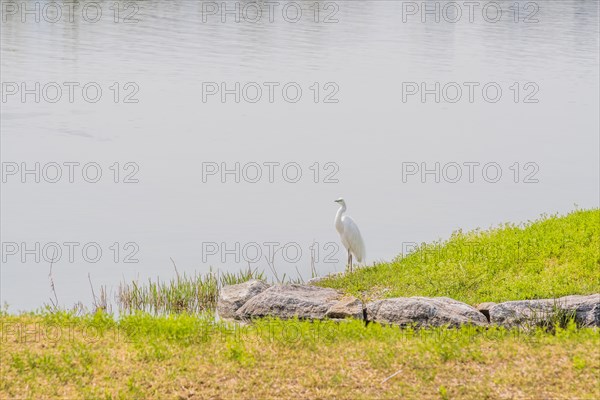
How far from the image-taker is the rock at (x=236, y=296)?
17.0 m

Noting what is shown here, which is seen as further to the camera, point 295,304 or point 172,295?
point 172,295

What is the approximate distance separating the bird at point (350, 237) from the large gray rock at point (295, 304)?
16.2 ft

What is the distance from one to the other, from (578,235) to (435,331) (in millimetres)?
6882

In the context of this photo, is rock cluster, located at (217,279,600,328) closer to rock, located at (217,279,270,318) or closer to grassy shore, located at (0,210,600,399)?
grassy shore, located at (0,210,600,399)

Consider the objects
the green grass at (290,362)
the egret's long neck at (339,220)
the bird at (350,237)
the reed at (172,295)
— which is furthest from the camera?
the egret's long neck at (339,220)

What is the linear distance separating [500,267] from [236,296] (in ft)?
16.3

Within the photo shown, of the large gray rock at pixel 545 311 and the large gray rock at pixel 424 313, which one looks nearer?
the large gray rock at pixel 545 311

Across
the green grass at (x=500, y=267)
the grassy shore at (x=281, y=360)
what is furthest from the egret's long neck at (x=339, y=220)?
the grassy shore at (x=281, y=360)

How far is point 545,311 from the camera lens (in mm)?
13500

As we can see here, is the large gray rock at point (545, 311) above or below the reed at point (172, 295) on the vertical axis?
above

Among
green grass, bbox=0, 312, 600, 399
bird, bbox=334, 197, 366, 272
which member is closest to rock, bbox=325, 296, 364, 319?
green grass, bbox=0, 312, 600, 399

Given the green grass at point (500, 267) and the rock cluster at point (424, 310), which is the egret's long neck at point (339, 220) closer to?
the green grass at point (500, 267)

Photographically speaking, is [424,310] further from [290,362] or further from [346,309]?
[290,362]

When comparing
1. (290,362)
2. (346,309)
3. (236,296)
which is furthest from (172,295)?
(290,362)
